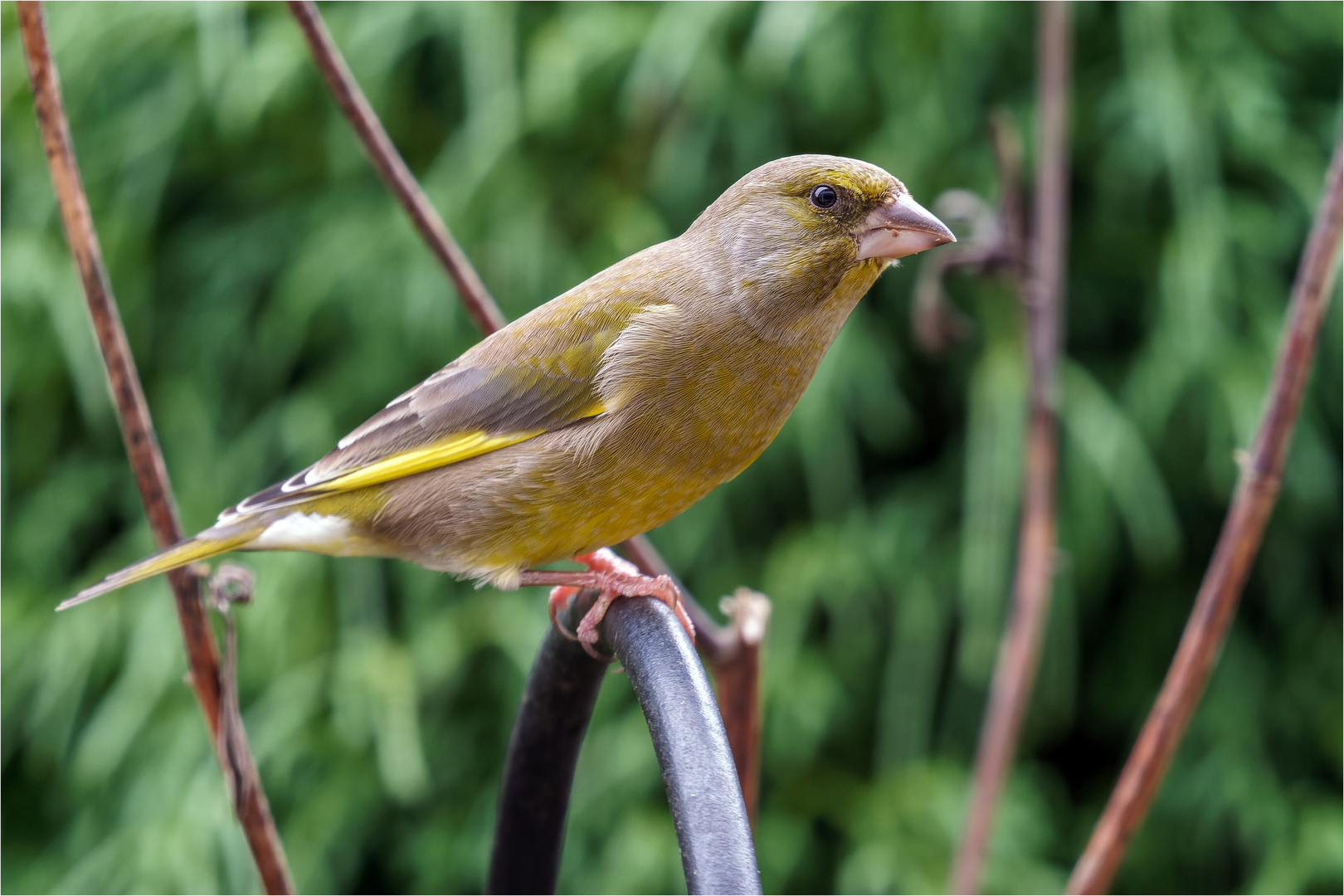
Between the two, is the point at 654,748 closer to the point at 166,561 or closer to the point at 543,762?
the point at 543,762

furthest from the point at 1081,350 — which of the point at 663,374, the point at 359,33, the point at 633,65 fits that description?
the point at 359,33

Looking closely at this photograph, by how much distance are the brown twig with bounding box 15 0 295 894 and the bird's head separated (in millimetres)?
658

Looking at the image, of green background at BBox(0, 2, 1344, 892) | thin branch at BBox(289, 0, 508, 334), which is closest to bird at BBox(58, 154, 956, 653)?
thin branch at BBox(289, 0, 508, 334)

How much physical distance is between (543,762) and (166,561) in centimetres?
45

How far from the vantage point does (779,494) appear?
2637 millimetres

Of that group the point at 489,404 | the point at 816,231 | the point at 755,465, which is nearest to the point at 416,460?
the point at 489,404

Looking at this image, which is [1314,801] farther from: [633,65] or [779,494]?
[633,65]

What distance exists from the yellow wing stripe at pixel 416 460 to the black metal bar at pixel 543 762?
274mm

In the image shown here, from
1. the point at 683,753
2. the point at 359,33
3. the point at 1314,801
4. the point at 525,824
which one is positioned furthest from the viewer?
the point at 359,33

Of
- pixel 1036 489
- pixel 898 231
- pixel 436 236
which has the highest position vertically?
pixel 436 236

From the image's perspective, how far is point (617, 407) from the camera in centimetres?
145

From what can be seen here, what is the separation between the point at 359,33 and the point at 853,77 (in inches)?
39.1

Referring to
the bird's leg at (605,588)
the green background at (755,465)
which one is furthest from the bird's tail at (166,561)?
the green background at (755,465)

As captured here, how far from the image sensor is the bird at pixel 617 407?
55.1 inches
